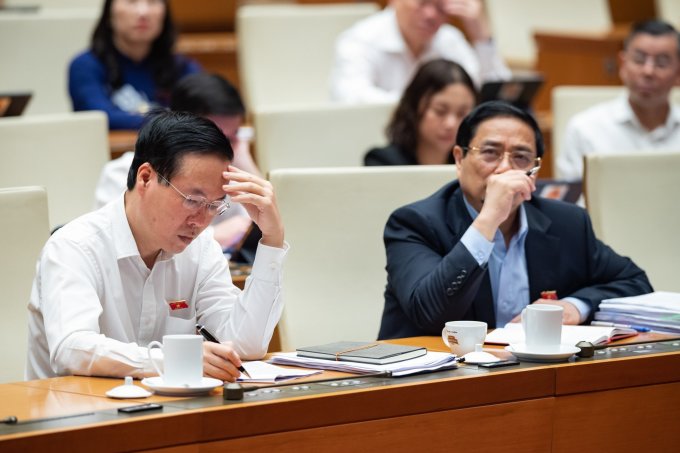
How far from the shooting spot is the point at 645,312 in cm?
266

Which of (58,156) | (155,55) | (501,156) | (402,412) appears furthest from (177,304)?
(155,55)

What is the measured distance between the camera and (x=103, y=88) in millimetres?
4766

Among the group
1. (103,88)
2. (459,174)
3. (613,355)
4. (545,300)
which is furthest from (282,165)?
(613,355)

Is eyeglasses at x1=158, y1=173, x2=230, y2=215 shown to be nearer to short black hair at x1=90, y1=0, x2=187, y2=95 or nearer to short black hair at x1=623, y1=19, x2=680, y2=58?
short black hair at x1=90, y1=0, x2=187, y2=95

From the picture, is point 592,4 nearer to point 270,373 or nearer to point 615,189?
point 615,189

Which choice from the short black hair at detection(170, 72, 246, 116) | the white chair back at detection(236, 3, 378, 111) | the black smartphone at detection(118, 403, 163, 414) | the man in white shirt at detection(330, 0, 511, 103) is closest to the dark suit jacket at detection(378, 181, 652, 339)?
the black smartphone at detection(118, 403, 163, 414)

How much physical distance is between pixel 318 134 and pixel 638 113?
129 cm

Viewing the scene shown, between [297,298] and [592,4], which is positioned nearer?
[297,298]

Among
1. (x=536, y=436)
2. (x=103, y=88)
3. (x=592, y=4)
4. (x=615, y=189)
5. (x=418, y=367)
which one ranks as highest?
(x=592, y=4)

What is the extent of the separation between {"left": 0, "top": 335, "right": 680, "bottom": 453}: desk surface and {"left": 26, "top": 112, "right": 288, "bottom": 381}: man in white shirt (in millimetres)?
111

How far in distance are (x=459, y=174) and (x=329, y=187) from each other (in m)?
0.41

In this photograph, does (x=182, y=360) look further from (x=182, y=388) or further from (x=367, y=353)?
(x=367, y=353)

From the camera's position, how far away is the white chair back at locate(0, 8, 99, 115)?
16.4 ft

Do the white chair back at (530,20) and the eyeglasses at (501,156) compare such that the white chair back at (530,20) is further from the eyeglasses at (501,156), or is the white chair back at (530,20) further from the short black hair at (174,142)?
the short black hair at (174,142)
